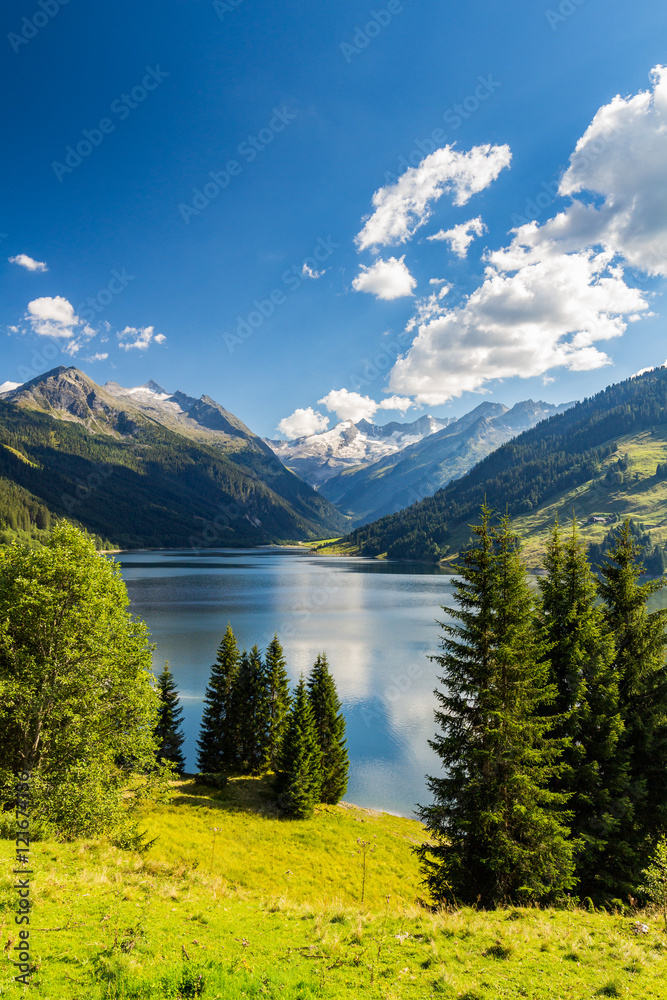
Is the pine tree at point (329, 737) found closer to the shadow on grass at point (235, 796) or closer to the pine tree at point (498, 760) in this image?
the shadow on grass at point (235, 796)

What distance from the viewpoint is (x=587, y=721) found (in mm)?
20109

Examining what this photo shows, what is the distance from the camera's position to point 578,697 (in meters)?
19.8

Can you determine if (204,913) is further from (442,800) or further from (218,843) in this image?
(218,843)

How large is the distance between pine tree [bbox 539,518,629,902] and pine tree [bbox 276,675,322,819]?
1925cm

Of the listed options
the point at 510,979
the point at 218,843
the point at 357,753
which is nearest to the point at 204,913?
the point at 510,979

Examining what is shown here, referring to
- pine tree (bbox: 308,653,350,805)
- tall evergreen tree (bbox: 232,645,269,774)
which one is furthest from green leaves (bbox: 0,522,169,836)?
tall evergreen tree (bbox: 232,645,269,774)

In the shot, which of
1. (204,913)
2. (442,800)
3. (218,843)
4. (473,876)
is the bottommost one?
(218,843)

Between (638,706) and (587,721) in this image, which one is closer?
(587,721)

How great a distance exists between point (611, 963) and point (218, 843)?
23567 millimetres

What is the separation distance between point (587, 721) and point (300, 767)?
22.1 metres

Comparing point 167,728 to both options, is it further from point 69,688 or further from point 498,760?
point 498,760

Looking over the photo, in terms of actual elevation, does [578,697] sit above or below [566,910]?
above

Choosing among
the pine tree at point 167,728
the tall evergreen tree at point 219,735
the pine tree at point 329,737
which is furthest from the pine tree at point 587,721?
the pine tree at point 167,728

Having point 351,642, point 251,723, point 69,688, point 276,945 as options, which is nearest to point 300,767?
point 251,723
